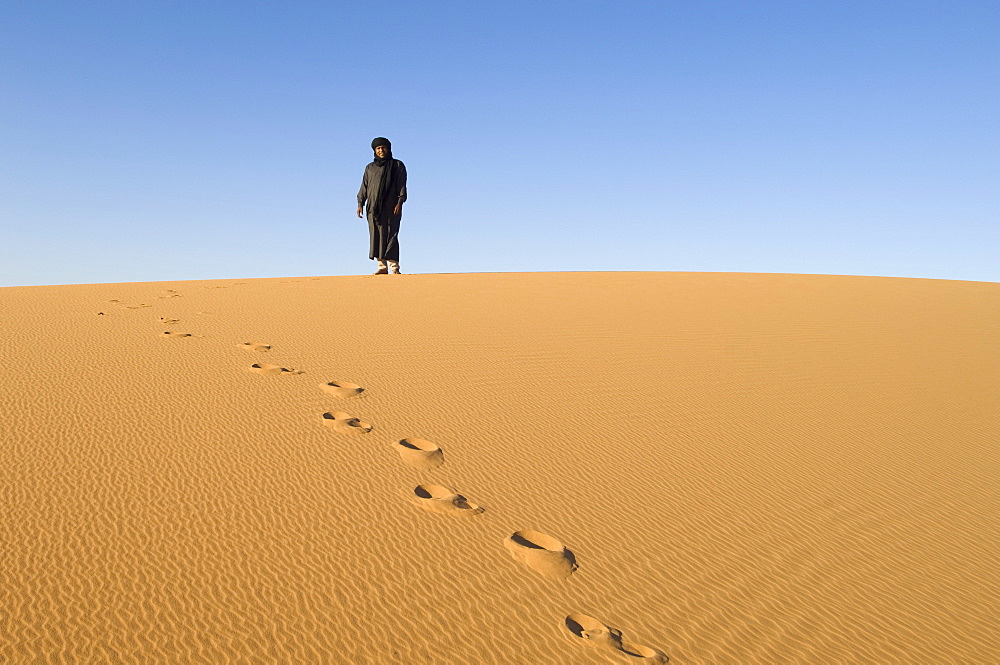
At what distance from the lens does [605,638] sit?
1.69 meters

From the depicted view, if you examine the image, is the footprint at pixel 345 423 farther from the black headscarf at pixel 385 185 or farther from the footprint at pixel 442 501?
the black headscarf at pixel 385 185

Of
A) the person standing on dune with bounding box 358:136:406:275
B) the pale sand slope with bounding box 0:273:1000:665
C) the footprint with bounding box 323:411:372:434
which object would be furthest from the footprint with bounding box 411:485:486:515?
the person standing on dune with bounding box 358:136:406:275

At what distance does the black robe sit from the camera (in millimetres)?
9633

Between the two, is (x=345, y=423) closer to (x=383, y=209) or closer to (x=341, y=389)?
(x=341, y=389)

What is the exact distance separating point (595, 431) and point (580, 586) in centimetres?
139

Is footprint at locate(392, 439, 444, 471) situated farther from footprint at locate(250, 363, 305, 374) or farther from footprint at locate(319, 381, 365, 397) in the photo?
footprint at locate(250, 363, 305, 374)

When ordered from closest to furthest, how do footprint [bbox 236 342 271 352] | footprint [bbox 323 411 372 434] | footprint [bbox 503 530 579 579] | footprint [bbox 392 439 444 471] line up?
footprint [bbox 503 530 579 579] < footprint [bbox 392 439 444 471] < footprint [bbox 323 411 372 434] < footprint [bbox 236 342 271 352]

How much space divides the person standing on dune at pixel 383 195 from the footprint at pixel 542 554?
314 inches

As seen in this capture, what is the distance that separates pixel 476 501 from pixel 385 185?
26.1 feet

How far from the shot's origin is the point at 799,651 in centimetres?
176

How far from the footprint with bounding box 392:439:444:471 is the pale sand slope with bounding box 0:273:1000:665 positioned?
0.06 feet

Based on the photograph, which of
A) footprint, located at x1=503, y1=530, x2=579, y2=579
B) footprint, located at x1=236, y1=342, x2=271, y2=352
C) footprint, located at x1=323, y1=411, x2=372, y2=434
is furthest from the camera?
footprint, located at x1=236, y1=342, x2=271, y2=352

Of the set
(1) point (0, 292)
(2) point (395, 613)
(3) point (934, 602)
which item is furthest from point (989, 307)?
(1) point (0, 292)

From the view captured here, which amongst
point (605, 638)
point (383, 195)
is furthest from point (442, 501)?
point (383, 195)
